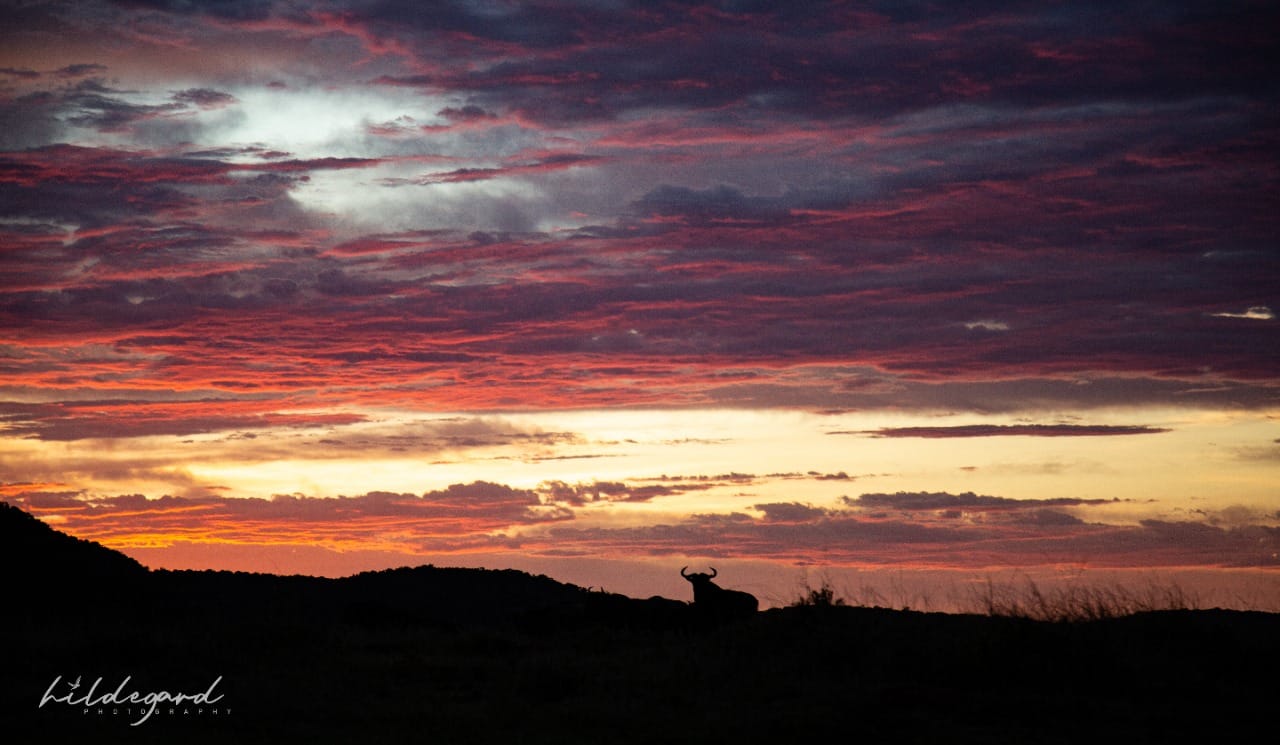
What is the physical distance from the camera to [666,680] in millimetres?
16438

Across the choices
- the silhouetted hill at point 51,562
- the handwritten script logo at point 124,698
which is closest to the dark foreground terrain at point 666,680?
the handwritten script logo at point 124,698

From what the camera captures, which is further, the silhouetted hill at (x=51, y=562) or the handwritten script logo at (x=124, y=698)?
the silhouetted hill at (x=51, y=562)

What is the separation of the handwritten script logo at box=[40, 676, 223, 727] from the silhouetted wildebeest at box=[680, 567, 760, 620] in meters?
13.1

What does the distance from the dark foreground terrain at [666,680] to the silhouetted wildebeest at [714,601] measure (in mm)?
1854

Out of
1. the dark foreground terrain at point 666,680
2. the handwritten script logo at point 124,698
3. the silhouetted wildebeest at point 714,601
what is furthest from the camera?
the silhouetted wildebeest at point 714,601

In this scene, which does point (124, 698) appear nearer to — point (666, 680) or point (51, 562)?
point (666, 680)

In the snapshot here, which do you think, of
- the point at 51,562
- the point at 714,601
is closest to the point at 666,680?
the point at 714,601

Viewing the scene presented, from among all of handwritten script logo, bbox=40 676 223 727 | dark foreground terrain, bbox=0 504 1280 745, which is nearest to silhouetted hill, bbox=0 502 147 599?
dark foreground terrain, bbox=0 504 1280 745

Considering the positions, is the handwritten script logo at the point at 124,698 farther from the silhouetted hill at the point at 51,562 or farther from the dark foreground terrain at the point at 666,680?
the silhouetted hill at the point at 51,562

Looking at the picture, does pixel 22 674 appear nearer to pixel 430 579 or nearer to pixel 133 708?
pixel 133 708

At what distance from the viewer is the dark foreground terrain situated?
13617 millimetres

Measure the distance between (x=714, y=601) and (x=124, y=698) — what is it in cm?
1451

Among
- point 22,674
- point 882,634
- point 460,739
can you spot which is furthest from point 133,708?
point 882,634

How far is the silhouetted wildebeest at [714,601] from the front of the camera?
2650cm
